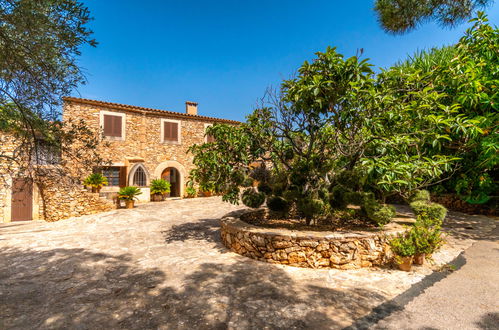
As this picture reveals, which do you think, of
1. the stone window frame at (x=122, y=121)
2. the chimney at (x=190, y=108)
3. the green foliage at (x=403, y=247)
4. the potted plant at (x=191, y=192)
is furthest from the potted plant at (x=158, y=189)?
the green foliage at (x=403, y=247)

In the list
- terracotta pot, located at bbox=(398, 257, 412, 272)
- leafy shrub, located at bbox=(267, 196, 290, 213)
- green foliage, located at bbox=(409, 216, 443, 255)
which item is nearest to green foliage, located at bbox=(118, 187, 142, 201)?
leafy shrub, located at bbox=(267, 196, 290, 213)

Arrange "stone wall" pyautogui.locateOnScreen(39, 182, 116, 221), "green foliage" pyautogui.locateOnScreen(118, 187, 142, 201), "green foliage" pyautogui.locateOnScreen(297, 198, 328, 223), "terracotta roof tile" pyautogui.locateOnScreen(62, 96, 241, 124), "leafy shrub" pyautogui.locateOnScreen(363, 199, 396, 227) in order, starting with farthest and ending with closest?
"terracotta roof tile" pyautogui.locateOnScreen(62, 96, 241, 124), "green foliage" pyautogui.locateOnScreen(118, 187, 142, 201), "stone wall" pyautogui.locateOnScreen(39, 182, 116, 221), "green foliage" pyautogui.locateOnScreen(297, 198, 328, 223), "leafy shrub" pyautogui.locateOnScreen(363, 199, 396, 227)

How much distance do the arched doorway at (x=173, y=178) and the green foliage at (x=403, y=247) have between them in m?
13.9

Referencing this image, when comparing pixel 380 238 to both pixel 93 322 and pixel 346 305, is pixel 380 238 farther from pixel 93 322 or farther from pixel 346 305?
pixel 93 322

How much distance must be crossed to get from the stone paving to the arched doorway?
9792mm

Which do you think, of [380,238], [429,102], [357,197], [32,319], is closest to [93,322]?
[32,319]

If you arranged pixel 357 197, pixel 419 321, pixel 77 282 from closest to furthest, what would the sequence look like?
1. pixel 419 321
2. pixel 77 282
3. pixel 357 197

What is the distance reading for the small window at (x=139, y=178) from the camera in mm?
13484

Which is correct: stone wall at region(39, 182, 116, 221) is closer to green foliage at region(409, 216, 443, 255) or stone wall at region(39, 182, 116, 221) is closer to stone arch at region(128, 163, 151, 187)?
stone arch at region(128, 163, 151, 187)

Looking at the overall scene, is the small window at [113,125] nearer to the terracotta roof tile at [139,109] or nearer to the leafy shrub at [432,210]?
the terracotta roof tile at [139,109]

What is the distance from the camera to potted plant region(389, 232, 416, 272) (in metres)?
4.30

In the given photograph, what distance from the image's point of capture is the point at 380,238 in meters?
4.62

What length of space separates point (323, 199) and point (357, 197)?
30.1 inches

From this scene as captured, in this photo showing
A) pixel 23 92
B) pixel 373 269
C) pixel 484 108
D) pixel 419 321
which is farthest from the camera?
pixel 484 108
